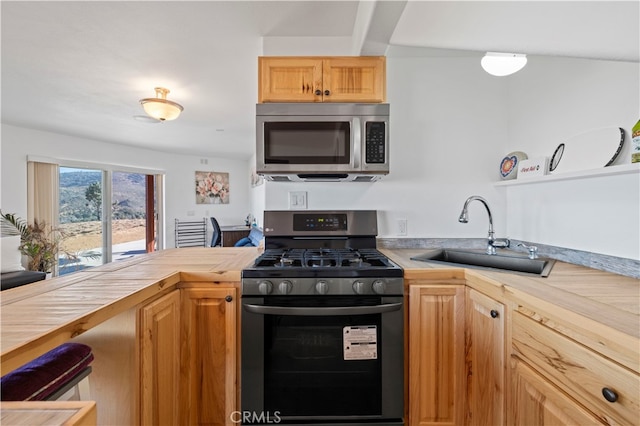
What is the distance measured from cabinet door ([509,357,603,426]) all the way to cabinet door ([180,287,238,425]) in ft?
3.73

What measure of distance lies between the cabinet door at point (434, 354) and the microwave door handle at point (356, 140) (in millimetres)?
715

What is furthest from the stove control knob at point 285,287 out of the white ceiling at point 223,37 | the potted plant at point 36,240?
the potted plant at point 36,240

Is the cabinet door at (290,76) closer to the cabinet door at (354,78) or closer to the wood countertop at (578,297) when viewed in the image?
the cabinet door at (354,78)

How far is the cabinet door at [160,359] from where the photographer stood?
3.32 ft

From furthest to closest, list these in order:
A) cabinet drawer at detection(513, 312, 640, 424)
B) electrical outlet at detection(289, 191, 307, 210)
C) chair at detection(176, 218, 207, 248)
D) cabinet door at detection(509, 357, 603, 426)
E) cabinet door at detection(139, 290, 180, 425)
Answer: chair at detection(176, 218, 207, 248), electrical outlet at detection(289, 191, 307, 210), cabinet door at detection(139, 290, 180, 425), cabinet door at detection(509, 357, 603, 426), cabinet drawer at detection(513, 312, 640, 424)

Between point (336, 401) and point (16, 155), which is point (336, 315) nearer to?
point (336, 401)

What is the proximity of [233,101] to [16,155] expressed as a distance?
333cm

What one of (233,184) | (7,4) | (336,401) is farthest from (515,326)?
(233,184)

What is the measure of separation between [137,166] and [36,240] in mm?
2023

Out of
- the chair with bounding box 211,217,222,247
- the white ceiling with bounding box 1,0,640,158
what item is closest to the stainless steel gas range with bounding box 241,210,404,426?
the white ceiling with bounding box 1,0,640,158

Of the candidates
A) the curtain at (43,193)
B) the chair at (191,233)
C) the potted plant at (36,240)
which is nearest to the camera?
the potted plant at (36,240)

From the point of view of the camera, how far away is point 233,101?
2.96 m

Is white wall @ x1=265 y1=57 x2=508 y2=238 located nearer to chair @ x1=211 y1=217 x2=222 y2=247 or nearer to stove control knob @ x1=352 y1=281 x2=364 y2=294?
stove control knob @ x1=352 y1=281 x2=364 y2=294

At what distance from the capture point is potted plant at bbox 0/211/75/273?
138 inches
